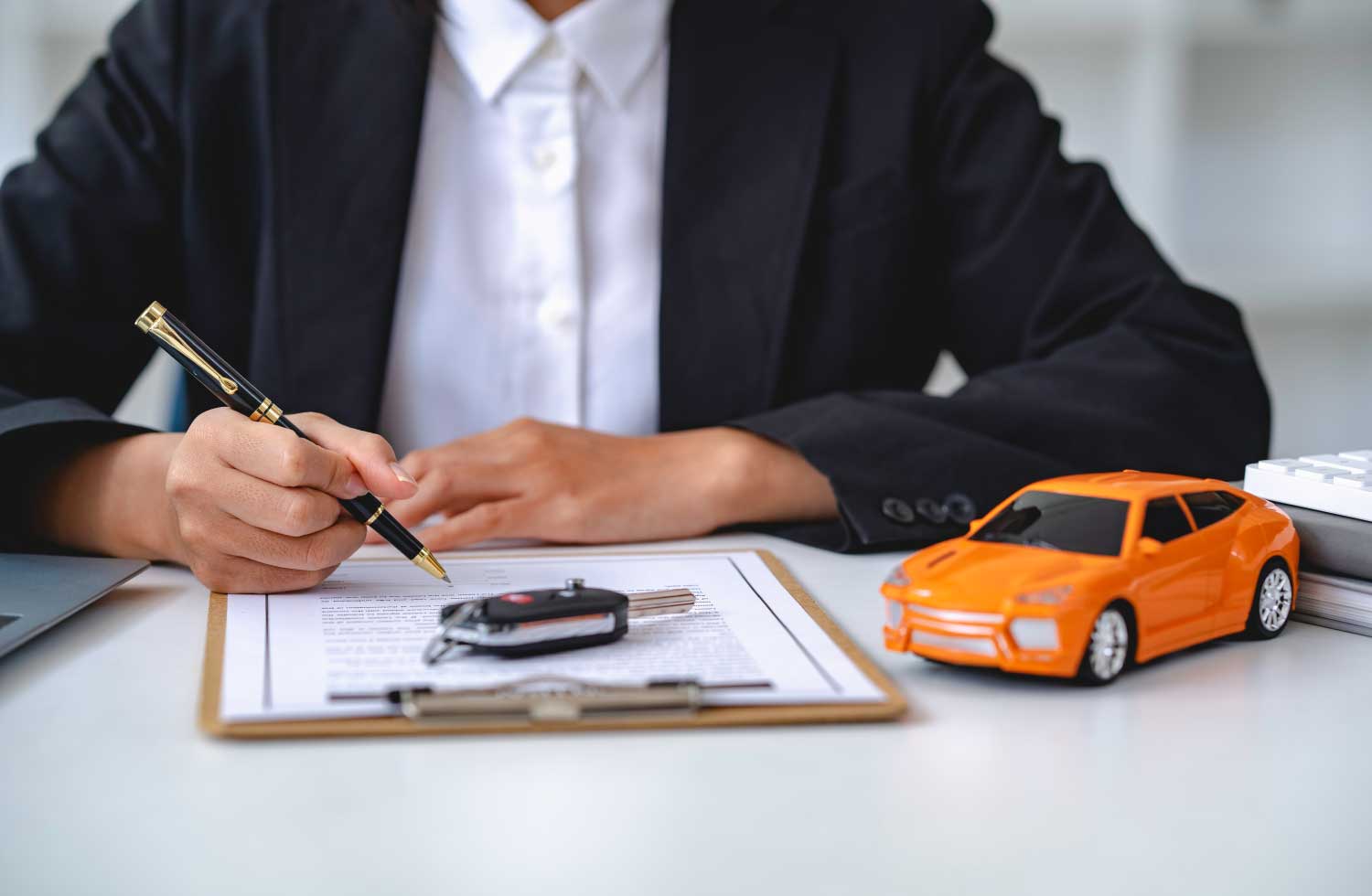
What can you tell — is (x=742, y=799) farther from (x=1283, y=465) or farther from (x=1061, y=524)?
(x=1283, y=465)

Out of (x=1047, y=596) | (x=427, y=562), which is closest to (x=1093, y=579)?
(x=1047, y=596)

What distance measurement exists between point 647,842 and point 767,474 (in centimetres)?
50

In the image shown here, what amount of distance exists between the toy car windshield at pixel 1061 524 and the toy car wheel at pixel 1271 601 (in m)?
0.11

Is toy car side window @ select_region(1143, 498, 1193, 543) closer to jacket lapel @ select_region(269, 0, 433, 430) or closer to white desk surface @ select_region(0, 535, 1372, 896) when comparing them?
white desk surface @ select_region(0, 535, 1372, 896)

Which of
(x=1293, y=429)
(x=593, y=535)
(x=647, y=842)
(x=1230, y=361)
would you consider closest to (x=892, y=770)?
(x=647, y=842)

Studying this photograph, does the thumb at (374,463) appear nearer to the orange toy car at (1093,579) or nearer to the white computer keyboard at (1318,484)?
the orange toy car at (1093,579)

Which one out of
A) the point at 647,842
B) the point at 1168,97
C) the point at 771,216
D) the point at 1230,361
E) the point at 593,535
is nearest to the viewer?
the point at 647,842

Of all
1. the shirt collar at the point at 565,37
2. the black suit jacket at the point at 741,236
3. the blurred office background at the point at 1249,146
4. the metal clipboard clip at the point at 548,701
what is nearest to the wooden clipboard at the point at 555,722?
the metal clipboard clip at the point at 548,701

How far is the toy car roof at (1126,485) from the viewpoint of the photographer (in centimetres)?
55

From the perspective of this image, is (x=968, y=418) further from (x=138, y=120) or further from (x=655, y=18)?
(x=138, y=120)

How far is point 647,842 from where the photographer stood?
400 mm

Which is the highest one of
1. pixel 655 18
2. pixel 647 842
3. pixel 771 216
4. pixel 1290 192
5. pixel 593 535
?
pixel 1290 192

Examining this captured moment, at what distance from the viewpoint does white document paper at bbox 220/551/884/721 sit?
504 millimetres

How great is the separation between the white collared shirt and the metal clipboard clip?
718mm
